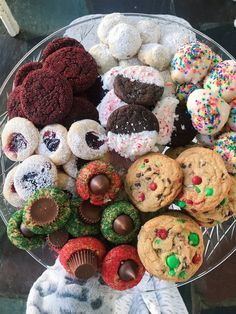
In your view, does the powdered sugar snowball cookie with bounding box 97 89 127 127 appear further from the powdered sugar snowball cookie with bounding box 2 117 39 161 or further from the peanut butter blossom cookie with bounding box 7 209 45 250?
the peanut butter blossom cookie with bounding box 7 209 45 250

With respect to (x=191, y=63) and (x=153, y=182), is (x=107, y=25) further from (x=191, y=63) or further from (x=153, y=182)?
(x=153, y=182)

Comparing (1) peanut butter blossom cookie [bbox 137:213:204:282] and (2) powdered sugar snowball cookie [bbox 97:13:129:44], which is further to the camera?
(2) powdered sugar snowball cookie [bbox 97:13:129:44]

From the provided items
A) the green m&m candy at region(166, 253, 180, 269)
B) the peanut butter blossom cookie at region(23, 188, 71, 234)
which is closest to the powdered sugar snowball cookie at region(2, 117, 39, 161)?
the peanut butter blossom cookie at region(23, 188, 71, 234)

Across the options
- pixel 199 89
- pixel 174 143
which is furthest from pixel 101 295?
pixel 199 89

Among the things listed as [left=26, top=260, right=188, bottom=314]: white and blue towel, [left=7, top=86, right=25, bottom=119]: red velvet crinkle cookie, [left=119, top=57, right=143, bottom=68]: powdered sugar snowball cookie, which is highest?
[left=7, top=86, right=25, bottom=119]: red velvet crinkle cookie

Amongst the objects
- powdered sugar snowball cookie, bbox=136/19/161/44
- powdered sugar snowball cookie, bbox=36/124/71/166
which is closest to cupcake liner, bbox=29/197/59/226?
powdered sugar snowball cookie, bbox=36/124/71/166

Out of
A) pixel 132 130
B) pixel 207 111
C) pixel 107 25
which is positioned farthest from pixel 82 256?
pixel 107 25

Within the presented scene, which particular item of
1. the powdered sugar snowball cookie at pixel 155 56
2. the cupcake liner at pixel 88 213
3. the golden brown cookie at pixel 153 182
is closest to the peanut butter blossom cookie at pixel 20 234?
the cupcake liner at pixel 88 213

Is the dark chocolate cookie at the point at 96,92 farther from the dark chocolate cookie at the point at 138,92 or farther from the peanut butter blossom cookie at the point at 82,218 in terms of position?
the peanut butter blossom cookie at the point at 82,218

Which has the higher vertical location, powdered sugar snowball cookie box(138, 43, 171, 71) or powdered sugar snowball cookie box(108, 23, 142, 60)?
powdered sugar snowball cookie box(108, 23, 142, 60)
